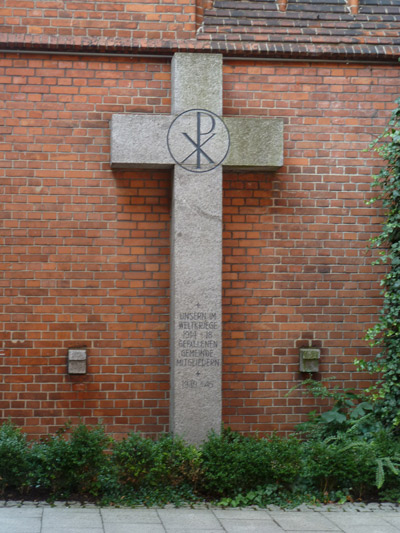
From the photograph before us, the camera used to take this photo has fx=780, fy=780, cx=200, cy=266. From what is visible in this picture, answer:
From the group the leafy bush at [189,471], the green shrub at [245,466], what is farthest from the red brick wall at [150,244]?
the green shrub at [245,466]

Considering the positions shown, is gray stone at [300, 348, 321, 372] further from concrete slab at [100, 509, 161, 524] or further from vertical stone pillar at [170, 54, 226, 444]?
concrete slab at [100, 509, 161, 524]

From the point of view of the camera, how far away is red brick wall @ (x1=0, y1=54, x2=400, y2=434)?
25.0ft

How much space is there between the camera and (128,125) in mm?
7434

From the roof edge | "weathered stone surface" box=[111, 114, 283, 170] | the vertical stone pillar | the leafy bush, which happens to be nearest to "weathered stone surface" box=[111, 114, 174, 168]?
"weathered stone surface" box=[111, 114, 283, 170]

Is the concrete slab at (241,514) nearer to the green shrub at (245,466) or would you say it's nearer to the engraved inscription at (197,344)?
the green shrub at (245,466)

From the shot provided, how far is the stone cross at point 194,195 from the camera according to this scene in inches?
292

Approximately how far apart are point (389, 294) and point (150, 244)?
2.41 metres

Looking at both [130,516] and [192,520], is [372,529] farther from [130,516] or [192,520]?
[130,516]

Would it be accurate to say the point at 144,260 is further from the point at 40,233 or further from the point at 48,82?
the point at 48,82

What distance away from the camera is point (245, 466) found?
644 centimetres

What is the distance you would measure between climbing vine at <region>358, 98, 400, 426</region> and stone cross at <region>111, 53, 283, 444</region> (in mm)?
1183

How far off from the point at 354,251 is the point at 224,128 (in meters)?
1.86

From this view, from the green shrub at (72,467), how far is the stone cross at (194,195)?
1233mm

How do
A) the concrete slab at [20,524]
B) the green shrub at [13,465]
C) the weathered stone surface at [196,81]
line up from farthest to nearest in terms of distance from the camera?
the weathered stone surface at [196,81], the green shrub at [13,465], the concrete slab at [20,524]
